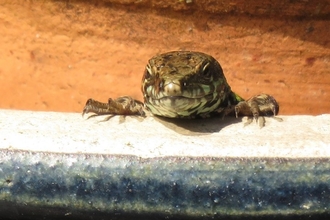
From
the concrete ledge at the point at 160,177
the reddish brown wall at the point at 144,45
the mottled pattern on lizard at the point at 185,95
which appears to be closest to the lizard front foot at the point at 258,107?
the mottled pattern on lizard at the point at 185,95

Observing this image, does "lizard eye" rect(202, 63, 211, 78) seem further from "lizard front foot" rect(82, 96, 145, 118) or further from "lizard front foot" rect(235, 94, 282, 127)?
"lizard front foot" rect(82, 96, 145, 118)

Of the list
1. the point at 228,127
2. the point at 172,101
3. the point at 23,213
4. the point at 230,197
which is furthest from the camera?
the point at 172,101

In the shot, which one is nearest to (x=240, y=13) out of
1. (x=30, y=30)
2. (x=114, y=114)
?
(x=114, y=114)

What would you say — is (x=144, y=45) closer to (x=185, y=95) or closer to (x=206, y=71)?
(x=206, y=71)

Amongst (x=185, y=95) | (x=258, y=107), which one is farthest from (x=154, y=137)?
(x=258, y=107)

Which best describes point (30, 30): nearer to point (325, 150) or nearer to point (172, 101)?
point (172, 101)
